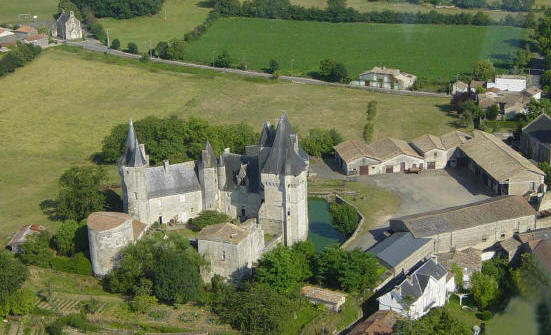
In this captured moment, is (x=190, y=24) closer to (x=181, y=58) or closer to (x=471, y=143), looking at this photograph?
(x=181, y=58)

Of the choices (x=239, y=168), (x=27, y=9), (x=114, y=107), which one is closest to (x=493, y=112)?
(x=239, y=168)

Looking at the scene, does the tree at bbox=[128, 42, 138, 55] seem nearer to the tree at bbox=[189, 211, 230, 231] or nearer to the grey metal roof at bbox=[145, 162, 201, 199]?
the grey metal roof at bbox=[145, 162, 201, 199]

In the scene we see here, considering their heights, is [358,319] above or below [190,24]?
below

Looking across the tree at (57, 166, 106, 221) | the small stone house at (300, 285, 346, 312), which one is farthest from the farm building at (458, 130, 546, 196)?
the tree at (57, 166, 106, 221)

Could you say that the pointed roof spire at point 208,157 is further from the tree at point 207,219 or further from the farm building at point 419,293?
the farm building at point 419,293

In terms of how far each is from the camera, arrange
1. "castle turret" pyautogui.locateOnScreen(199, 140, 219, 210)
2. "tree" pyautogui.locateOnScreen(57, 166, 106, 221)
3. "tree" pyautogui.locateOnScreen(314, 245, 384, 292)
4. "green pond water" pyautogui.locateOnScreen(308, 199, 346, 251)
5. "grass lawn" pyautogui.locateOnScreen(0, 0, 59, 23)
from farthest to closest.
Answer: "grass lawn" pyautogui.locateOnScreen(0, 0, 59, 23) → "tree" pyautogui.locateOnScreen(57, 166, 106, 221) → "green pond water" pyautogui.locateOnScreen(308, 199, 346, 251) → "castle turret" pyautogui.locateOnScreen(199, 140, 219, 210) → "tree" pyautogui.locateOnScreen(314, 245, 384, 292)

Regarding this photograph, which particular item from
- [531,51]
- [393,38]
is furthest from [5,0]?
[531,51]
